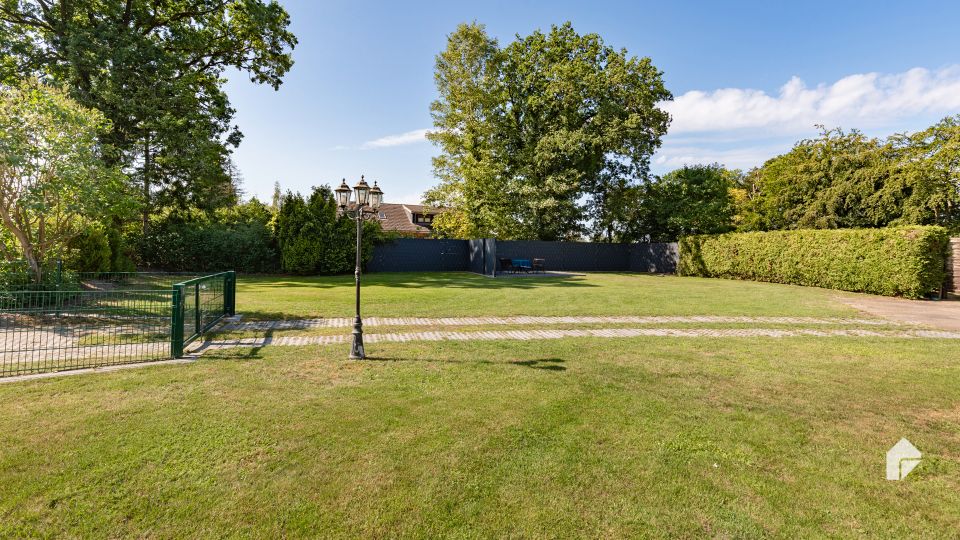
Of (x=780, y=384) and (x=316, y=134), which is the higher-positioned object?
(x=316, y=134)

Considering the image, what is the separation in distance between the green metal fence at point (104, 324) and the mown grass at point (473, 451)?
35.1 inches

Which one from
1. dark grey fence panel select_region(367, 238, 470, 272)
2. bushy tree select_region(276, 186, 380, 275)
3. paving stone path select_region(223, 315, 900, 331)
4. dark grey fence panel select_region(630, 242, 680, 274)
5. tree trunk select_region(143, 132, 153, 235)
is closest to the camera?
paving stone path select_region(223, 315, 900, 331)

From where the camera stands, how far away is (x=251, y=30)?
63.9ft

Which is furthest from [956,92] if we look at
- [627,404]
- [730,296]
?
[627,404]

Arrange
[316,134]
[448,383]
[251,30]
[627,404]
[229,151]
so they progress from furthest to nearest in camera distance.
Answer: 1. [229,151]
2. [251,30]
3. [316,134]
4. [448,383]
5. [627,404]

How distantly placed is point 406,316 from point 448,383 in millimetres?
4515

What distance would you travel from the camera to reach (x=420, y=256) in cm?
2330

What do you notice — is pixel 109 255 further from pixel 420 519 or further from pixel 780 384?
pixel 780 384

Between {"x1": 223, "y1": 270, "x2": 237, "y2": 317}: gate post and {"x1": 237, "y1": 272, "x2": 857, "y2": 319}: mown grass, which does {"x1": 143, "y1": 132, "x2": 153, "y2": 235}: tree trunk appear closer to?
{"x1": 237, "y1": 272, "x2": 857, "y2": 319}: mown grass

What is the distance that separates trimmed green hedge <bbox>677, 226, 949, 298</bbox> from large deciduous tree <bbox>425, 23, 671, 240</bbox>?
7.46 metres

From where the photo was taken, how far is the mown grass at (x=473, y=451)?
8.07ft

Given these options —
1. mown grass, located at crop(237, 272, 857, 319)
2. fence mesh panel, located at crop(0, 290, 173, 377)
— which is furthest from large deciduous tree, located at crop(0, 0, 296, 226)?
fence mesh panel, located at crop(0, 290, 173, 377)

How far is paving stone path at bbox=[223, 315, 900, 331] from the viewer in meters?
7.99

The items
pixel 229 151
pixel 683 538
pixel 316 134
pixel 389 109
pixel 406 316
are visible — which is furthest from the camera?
pixel 229 151
